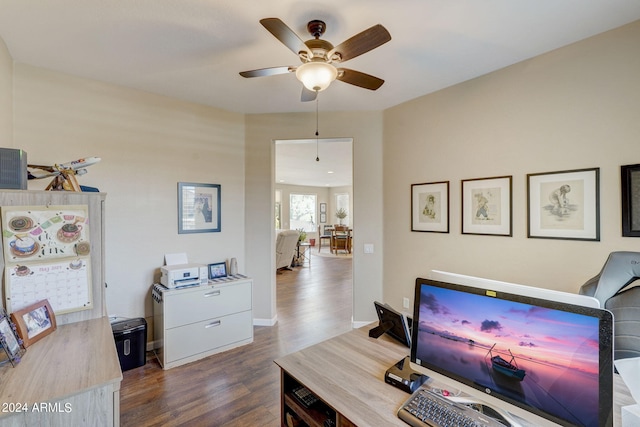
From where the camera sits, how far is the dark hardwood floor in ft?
6.50

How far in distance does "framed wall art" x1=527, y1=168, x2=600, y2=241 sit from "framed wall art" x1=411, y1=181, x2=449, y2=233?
0.72 meters

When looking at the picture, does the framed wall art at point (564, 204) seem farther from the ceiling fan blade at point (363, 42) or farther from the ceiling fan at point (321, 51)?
the ceiling fan blade at point (363, 42)

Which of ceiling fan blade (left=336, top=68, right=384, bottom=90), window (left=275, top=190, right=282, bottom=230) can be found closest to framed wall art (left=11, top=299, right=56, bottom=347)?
ceiling fan blade (left=336, top=68, right=384, bottom=90)

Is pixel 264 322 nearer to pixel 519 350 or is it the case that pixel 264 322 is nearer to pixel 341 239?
pixel 519 350

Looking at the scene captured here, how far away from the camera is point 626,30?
1909 millimetres

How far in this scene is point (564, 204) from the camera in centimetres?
216

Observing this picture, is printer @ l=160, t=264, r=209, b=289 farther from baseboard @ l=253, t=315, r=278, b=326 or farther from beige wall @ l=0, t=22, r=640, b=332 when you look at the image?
baseboard @ l=253, t=315, r=278, b=326

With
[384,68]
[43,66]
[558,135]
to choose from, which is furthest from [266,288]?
[558,135]

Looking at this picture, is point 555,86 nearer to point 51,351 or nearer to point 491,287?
point 491,287

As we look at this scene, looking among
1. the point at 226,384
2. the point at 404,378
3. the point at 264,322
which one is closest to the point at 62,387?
the point at 404,378

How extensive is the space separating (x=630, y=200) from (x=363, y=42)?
204cm

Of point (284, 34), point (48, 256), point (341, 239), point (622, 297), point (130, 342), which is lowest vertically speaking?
point (130, 342)

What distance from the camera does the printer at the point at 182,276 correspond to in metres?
2.69

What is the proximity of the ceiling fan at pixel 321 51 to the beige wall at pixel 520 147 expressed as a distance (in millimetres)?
1286
